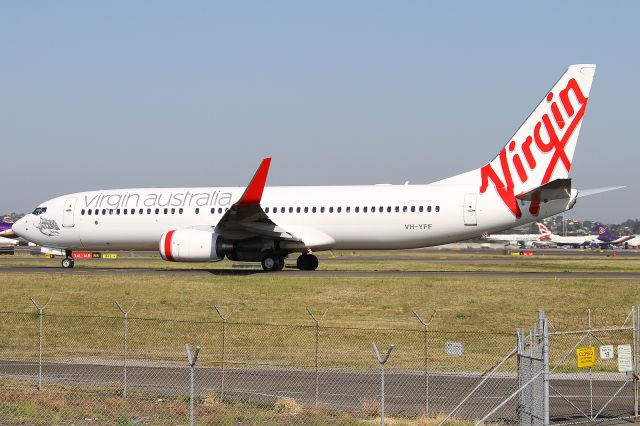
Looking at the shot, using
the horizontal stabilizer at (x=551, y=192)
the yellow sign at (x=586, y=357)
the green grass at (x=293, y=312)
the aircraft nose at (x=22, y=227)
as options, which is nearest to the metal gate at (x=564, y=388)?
the yellow sign at (x=586, y=357)

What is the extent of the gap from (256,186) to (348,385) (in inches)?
733

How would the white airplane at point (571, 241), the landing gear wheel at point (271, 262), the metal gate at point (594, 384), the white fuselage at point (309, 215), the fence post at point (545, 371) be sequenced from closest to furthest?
1. the fence post at point (545, 371)
2. the metal gate at point (594, 384)
3. the white fuselage at point (309, 215)
4. the landing gear wheel at point (271, 262)
5. the white airplane at point (571, 241)

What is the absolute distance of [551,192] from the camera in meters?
36.6

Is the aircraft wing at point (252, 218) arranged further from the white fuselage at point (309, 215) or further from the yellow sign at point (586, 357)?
the yellow sign at point (586, 357)

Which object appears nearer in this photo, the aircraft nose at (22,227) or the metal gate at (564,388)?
the metal gate at (564,388)

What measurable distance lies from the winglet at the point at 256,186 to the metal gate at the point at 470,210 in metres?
8.41

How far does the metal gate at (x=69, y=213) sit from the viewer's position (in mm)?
45256

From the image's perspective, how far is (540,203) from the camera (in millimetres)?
37156

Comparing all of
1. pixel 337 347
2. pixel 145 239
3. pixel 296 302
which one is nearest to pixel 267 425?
pixel 337 347

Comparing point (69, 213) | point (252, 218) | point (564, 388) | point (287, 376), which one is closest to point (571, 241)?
point (69, 213)

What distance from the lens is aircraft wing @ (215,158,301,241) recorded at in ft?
121

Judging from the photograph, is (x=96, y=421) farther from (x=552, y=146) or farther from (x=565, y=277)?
(x=552, y=146)

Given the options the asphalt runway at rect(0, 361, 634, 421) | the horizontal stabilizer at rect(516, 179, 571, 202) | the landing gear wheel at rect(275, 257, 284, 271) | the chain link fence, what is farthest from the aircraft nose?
the asphalt runway at rect(0, 361, 634, 421)

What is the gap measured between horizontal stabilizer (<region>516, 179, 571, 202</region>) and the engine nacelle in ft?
42.0
